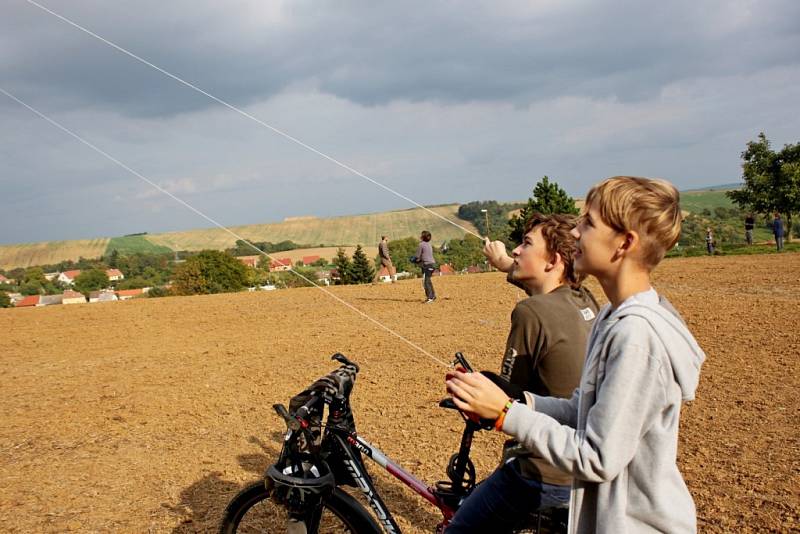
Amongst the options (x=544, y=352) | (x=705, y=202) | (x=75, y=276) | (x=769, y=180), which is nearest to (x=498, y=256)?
(x=544, y=352)

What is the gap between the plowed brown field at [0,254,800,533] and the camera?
203 inches

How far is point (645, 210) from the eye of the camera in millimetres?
1629

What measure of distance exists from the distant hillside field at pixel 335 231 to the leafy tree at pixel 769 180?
49.5 m

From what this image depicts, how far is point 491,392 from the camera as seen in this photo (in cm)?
173

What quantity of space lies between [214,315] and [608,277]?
17.4 m

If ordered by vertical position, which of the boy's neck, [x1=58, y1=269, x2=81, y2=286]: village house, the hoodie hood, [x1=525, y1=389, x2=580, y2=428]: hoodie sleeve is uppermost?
the boy's neck

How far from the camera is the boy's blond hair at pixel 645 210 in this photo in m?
1.63

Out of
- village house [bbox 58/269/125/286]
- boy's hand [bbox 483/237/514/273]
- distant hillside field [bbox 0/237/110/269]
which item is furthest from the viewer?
distant hillside field [bbox 0/237/110/269]

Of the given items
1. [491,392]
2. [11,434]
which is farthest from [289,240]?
[491,392]

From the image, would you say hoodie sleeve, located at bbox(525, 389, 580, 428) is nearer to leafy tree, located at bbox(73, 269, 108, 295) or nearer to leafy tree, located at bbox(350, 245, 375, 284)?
leafy tree, located at bbox(350, 245, 375, 284)

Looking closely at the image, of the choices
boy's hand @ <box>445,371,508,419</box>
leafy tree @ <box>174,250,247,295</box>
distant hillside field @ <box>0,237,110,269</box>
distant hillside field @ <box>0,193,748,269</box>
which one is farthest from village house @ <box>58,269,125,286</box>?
boy's hand @ <box>445,371,508,419</box>

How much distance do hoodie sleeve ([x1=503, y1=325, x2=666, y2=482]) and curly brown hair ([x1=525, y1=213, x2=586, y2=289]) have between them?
4.32 ft

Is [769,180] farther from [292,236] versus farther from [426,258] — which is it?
[292,236]

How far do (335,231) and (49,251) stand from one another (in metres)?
44.9
